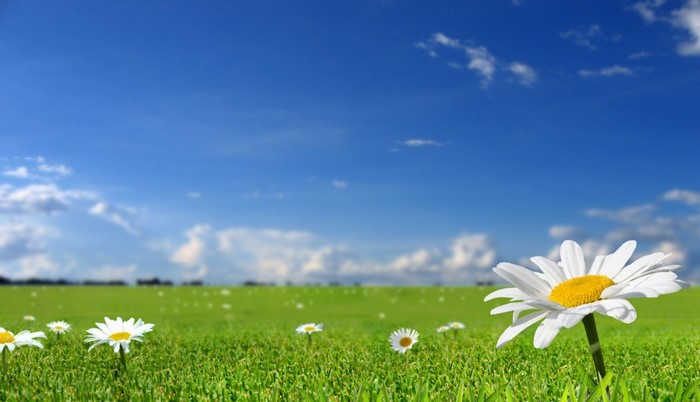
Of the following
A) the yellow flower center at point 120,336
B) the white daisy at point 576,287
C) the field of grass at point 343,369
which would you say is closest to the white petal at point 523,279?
the white daisy at point 576,287

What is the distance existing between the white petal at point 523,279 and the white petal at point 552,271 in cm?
11

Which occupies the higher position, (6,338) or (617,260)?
(617,260)

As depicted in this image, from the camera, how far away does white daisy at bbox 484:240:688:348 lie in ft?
7.46

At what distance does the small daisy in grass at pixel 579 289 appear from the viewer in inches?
89.6

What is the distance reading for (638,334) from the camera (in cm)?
823

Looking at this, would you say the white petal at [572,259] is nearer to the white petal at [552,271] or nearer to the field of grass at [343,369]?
the white petal at [552,271]

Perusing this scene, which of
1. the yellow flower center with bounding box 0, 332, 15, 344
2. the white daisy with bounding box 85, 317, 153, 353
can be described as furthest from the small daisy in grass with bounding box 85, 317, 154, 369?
the yellow flower center with bounding box 0, 332, 15, 344

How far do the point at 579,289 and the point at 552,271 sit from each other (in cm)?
30

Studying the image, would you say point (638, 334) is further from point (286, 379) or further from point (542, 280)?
point (542, 280)

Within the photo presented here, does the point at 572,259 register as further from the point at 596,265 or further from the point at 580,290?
the point at 580,290

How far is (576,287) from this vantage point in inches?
100

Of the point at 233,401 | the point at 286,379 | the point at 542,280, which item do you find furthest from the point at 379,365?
the point at 542,280

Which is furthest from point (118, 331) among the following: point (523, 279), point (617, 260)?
point (617, 260)

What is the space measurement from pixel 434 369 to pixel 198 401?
1880 mm
